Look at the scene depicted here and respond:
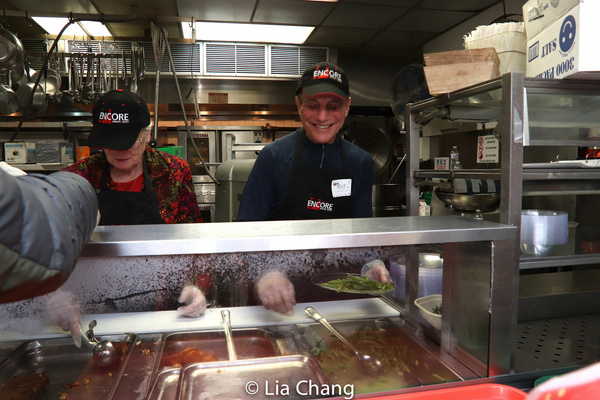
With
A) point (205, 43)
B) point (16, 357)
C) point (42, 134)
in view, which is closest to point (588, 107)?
point (16, 357)

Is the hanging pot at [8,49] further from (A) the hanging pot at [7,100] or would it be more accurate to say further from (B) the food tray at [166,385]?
(B) the food tray at [166,385]

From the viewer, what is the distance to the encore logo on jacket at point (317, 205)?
2199mm

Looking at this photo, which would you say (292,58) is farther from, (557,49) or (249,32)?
(557,49)

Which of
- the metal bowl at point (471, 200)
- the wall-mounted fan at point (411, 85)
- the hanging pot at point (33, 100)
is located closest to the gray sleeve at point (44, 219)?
the metal bowl at point (471, 200)

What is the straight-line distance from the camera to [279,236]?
0.96 meters

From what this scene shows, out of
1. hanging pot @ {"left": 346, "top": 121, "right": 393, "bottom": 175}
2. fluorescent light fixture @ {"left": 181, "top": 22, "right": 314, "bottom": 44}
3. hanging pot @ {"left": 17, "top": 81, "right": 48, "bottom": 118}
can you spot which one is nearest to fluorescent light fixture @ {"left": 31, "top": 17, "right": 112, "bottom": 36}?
hanging pot @ {"left": 17, "top": 81, "right": 48, "bottom": 118}

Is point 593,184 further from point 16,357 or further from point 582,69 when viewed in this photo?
point 16,357

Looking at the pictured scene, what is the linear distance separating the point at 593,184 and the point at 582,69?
1.20ft

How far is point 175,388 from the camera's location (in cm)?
101

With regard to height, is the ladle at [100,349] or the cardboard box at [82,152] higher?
the cardboard box at [82,152]

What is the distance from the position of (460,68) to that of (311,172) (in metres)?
1.01

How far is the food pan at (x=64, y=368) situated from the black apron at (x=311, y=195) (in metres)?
1.21

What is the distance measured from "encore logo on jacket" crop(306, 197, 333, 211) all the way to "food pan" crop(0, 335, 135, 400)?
4.03ft

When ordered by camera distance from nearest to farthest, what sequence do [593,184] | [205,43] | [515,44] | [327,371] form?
[327,371], [593,184], [515,44], [205,43]
